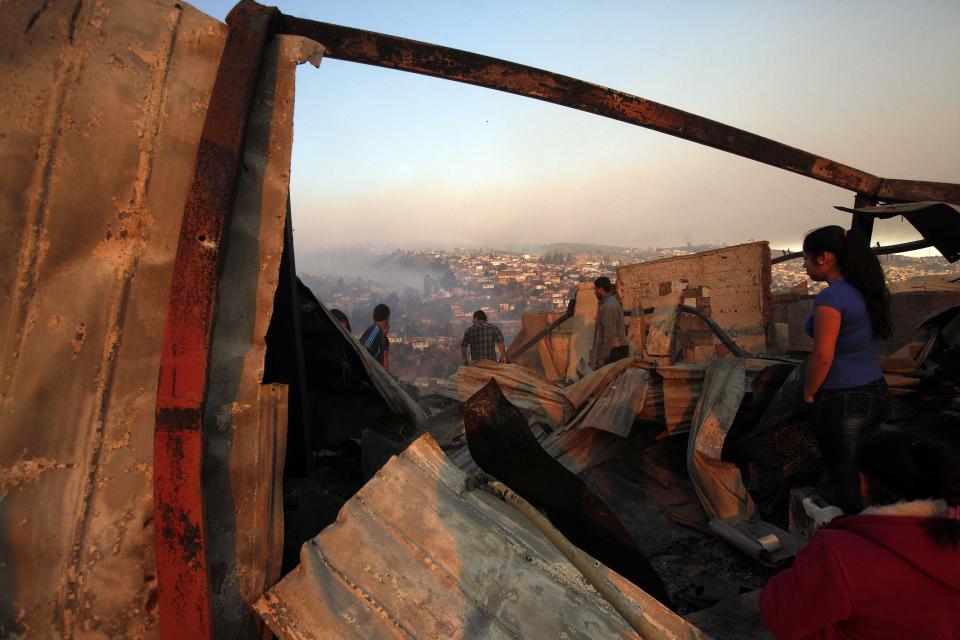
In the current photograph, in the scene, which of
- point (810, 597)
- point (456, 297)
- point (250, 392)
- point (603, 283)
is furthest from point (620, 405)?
point (456, 297)

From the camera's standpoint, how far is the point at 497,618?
1347 millimetres

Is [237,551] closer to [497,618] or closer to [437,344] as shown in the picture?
[497,618]

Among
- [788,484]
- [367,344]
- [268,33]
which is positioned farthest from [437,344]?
[268,33]

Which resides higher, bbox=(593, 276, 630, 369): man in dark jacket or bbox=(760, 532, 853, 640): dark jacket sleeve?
bbox=(593, 276, 630, 369): man in dark jacket

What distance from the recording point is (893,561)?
122cm

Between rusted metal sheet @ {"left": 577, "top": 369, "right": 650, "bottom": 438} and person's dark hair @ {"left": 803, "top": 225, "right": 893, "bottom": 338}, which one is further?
rusted metal sheet @ {"left": 577, "top": 369, "right": 650, "bottom": 438}

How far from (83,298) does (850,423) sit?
2.99 metres

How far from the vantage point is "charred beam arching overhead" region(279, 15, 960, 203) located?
1.94 m

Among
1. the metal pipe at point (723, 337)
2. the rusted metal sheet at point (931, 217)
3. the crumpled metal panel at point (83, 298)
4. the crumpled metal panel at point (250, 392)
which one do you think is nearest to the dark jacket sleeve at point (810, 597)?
the crumpled metal panel at point (250, 392)

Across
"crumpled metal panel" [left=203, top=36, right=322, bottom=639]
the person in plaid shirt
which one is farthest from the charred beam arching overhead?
the person in plaid shirt

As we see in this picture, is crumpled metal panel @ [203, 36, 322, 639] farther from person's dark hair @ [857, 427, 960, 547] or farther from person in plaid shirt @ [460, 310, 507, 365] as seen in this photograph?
person in plaid shirt @ [460, 310, 507, 365]

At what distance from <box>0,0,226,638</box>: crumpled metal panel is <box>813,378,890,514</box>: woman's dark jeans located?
9.00ft

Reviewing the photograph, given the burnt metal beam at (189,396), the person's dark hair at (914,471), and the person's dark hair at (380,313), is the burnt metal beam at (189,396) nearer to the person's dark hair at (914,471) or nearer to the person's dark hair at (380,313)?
the person's dark hair at (914,471)

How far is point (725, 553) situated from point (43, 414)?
294 cm
